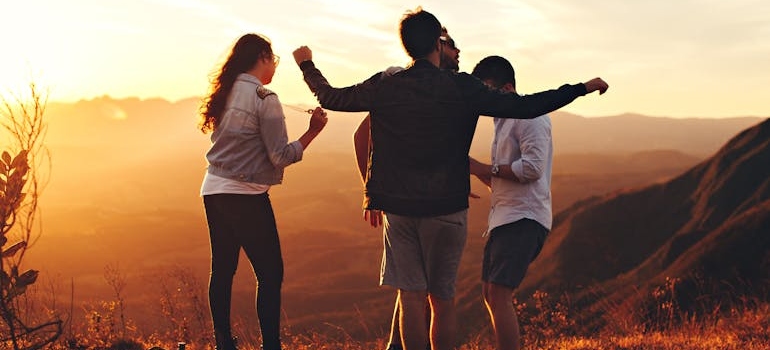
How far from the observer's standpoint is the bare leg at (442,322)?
384 cm

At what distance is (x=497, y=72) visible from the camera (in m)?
4.05

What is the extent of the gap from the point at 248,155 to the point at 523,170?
1.47 metres

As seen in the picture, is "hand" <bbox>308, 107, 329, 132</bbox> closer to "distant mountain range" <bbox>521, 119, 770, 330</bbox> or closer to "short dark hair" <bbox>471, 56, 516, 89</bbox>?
"short dark hair" <bbox>471, 56, 516, 89</bbox>

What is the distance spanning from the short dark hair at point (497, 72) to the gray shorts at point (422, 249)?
749 millimetres

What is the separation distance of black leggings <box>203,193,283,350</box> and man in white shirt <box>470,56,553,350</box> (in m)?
1.17

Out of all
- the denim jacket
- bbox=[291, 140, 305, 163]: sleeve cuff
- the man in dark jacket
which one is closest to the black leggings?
the denim jacket

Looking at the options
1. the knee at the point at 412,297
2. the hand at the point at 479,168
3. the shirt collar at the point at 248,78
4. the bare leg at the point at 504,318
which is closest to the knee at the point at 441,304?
the knee at the point at 412,297

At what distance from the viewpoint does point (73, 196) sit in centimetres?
8950

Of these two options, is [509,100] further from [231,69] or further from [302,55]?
[231,69]

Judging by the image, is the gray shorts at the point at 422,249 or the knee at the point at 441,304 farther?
the knee at the point at 441,304

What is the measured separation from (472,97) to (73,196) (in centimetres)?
9324

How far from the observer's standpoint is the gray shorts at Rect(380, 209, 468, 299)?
12.0ft

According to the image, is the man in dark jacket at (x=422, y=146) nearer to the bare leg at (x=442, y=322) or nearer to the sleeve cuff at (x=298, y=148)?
the bare leg at (x=442, y=322)

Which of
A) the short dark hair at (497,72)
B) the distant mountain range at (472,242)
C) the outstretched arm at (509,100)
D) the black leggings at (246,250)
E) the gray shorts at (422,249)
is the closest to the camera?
the outstretched arm at (509,100)
